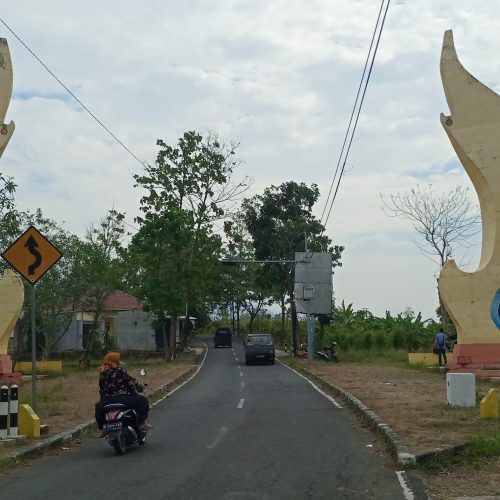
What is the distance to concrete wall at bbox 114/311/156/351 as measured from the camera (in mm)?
52969

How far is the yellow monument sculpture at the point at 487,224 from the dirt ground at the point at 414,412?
1.12 m

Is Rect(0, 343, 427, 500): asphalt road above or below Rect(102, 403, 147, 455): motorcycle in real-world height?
below

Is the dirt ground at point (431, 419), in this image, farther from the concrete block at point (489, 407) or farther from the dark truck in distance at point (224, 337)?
the dark truck in distance at point (224, 337)

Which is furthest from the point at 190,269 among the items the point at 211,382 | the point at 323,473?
the point at 323,473

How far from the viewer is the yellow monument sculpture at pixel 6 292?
21109mm

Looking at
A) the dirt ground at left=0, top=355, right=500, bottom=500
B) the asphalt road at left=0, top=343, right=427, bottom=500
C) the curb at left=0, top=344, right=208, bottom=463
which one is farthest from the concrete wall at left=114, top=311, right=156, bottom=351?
the curb at left=0, top=344, right=208, bottom=463

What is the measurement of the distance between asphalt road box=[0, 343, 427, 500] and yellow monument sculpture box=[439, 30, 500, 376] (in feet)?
24.6

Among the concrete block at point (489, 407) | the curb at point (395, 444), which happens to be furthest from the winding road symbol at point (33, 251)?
the concrete block at point (489, 407)

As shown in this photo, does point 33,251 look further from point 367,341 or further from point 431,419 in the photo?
point 367,341

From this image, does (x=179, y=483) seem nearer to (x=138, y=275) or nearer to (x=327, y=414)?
(x=327, y=414)

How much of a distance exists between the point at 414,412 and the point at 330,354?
1016 inches

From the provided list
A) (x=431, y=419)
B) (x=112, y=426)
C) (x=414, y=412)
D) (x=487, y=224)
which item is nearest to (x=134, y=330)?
(x=487, y=224)

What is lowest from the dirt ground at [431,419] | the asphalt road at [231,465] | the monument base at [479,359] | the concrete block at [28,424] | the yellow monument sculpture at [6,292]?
the asphalt road at [231,465]

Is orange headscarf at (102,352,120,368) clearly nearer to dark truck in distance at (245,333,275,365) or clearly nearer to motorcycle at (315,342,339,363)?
motorcycle at (315,342,339,363)
